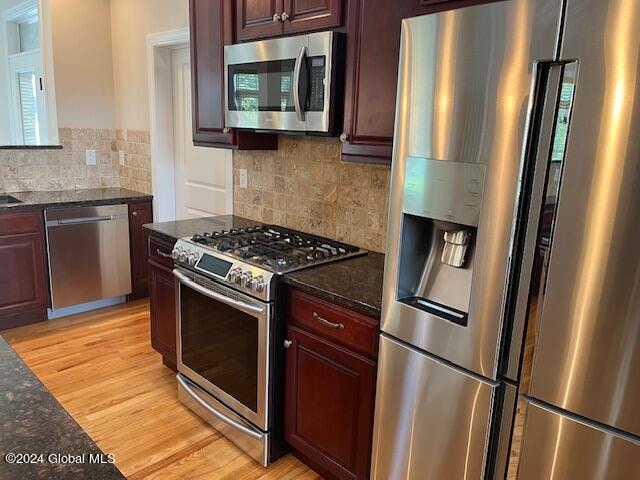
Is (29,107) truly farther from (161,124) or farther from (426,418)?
(426,418)

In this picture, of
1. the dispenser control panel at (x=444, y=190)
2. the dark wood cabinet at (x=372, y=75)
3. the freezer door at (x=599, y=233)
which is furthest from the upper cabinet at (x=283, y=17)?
the freezer door at (x=599, y=233)

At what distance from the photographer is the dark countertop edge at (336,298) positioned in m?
1.68

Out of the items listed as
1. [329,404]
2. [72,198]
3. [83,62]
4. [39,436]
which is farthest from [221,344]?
[83,62]

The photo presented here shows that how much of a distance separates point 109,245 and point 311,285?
97.1 inches

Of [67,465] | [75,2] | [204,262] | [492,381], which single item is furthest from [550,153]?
[75,2]

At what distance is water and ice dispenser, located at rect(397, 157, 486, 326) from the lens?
1302 mm

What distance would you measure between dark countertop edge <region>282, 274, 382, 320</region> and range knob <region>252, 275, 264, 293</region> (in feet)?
0.29

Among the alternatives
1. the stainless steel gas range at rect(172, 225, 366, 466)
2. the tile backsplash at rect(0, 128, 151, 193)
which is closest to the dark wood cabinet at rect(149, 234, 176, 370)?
the stainless steel gas range at rect(172, 225, 366, 466)

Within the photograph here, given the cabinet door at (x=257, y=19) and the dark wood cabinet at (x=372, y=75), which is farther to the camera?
the cabinet door at (x=257, y=19)

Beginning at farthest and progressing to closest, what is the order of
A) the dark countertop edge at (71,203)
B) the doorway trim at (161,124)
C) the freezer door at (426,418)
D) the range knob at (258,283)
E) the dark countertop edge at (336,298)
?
the doorway trim at (161,124) < the dark countertop edge at (71,203) < the range knob at (258,283) < the dark countertop edge at (336,298) < the freezer door at (426,418)

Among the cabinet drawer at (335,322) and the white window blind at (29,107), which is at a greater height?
the white window blind at (29,107)

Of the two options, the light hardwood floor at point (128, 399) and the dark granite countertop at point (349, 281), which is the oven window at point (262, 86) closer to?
the dark granite countertop at point (349, 281)

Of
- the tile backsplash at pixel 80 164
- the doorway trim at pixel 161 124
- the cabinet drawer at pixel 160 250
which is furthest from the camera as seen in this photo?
the tile backsplash at pixel 80 164

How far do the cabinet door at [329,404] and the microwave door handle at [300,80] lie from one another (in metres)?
0.95
